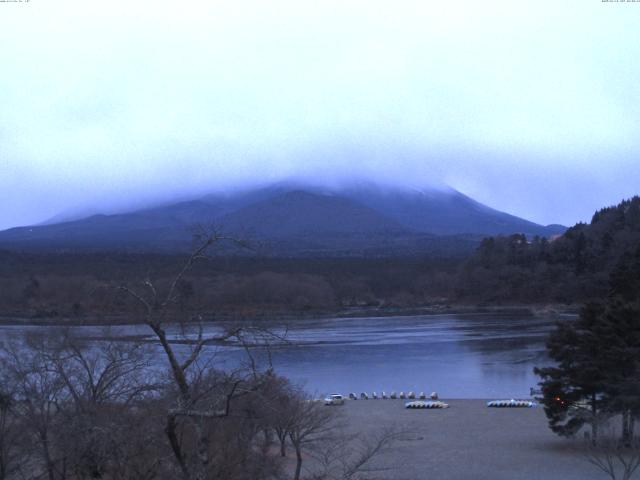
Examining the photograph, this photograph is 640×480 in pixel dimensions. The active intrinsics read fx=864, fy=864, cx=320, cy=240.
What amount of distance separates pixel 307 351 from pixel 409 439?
16748 mm

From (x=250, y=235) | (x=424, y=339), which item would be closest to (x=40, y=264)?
(x=424, y=339)

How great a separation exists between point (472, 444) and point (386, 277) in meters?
52.6

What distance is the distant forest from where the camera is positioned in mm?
49500

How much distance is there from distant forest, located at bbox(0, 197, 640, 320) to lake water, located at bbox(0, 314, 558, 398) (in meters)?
10.4

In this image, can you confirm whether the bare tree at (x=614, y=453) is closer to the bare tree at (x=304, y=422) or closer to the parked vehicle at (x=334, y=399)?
the bare tree at (x=304, y=422)

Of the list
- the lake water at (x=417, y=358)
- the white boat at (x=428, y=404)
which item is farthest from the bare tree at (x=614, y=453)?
the white boat at (x=428, y=404)

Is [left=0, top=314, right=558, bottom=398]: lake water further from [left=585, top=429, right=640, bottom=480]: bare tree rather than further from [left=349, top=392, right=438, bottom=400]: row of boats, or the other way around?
[left=585, top=429, right=640, bottom=480]: bare tree

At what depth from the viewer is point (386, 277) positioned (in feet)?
220

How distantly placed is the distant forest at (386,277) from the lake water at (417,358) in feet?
34.1

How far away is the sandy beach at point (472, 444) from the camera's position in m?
11.9

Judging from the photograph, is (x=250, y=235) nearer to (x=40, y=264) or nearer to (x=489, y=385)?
(x=489, y=385)

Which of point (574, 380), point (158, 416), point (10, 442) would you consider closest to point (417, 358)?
point (574, 380)

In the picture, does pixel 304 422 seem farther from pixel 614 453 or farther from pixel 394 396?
pixel 394 396

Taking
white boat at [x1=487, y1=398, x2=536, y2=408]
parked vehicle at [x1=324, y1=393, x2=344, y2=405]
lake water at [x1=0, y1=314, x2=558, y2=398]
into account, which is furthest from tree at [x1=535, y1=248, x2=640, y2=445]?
parked vehicle at [x1=324, y1=393, x2=344, y2=405]
